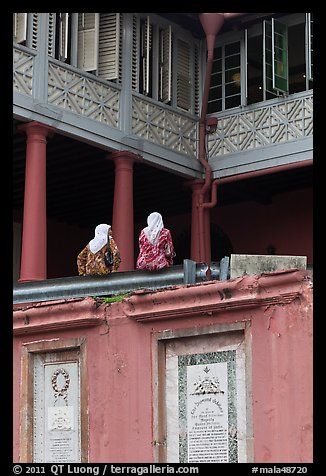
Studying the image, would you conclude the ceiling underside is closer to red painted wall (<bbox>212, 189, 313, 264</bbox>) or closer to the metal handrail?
red painted wall (<bbox>212, 189, 313, 264</bbox>)

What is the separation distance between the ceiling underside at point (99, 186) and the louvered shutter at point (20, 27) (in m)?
1.56

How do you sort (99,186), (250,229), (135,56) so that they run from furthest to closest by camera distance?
(250,229) < (99,186) < (135,56)

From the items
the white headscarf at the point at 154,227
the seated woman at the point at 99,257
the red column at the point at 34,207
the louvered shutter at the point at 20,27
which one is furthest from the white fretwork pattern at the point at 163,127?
the white headscarf at the point at 154,227

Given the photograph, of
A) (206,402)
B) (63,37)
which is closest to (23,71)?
(63,37)

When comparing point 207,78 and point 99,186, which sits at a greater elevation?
point 207,78

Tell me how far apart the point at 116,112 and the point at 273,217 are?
4449 millimetres

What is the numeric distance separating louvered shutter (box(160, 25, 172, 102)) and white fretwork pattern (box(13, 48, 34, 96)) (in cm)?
329

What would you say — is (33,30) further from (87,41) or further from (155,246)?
(155,246)

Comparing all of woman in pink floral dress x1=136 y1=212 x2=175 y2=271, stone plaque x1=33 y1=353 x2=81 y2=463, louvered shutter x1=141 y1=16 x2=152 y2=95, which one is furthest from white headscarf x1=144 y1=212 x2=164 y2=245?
louvered shutter x1=141 y1=16 x2=152 y2=95

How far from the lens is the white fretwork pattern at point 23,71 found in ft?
61.3

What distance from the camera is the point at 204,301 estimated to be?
10.2m

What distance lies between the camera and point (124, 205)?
20.3 metres

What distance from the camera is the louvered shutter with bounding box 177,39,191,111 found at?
2212cm

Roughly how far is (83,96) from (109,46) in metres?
1.23
